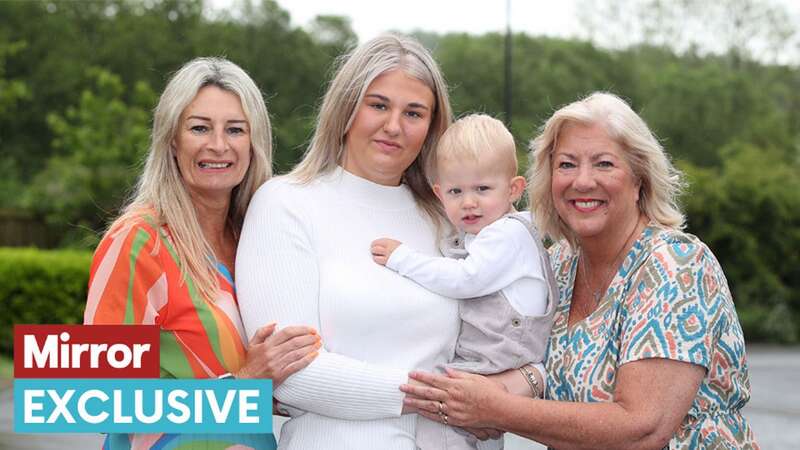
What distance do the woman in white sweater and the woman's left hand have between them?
0.07 m

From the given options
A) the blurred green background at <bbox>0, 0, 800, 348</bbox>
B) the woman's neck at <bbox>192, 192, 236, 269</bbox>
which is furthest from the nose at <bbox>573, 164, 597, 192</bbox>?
the blurred green background at <bbox>0, 0, 800, 348</bbox>

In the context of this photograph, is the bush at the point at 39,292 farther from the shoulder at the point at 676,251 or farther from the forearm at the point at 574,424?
the shoulder at the point at 676,251

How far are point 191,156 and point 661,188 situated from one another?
1.55m

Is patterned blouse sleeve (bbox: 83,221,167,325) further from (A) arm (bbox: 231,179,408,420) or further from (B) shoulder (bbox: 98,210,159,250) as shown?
(A) arm (bbox: 231,179,408,420)

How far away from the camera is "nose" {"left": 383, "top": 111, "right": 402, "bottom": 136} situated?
10.8ft

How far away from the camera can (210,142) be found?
11.2 feet

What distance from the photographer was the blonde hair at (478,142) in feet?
10.8

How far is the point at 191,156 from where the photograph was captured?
3.42 metres

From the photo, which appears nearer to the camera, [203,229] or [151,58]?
[203,229]

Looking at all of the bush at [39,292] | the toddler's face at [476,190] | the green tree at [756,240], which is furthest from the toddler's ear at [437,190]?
the green tree at [756,240]

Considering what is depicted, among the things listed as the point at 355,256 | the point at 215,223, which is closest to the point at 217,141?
the point at 215,223

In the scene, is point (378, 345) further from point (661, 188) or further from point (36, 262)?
point (36, 262)

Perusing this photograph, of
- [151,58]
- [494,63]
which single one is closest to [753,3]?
[494,63]

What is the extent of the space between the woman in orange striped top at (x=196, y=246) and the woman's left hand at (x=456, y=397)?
344 mm
